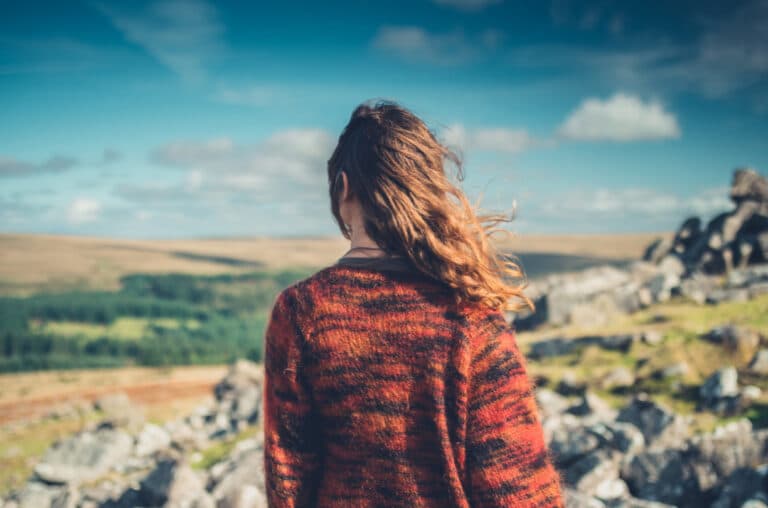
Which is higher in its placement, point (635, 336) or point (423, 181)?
point (423, 181)

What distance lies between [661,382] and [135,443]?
1234 cm

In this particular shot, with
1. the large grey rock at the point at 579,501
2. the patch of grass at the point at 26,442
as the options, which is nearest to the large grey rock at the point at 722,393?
the large grey rock at the point at 579,501

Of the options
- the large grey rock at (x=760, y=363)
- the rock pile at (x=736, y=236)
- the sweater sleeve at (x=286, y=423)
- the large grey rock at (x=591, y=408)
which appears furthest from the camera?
the rock pile at (x=736, y=236)

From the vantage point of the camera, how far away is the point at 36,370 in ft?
98.5

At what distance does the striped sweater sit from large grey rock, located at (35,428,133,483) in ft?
31.0

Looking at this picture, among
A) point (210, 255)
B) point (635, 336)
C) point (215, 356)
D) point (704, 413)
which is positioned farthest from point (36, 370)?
point (210, 255)

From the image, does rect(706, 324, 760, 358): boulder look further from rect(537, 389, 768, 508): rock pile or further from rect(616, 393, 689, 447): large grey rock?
rect(537, 389, 768, 508): rock pile

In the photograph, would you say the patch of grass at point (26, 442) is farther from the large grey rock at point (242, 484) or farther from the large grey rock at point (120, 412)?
the large grey rock at point (242, 484)

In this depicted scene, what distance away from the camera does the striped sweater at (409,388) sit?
2182 mm

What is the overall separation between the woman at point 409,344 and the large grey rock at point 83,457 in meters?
9.49

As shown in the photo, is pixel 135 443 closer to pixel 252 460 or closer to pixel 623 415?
pixel 252 460

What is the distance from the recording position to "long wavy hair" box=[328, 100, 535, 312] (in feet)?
6.93

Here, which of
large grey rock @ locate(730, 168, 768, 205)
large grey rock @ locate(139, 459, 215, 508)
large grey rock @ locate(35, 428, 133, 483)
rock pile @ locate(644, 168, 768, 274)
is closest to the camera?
large grey rock @ locate(139, 459, 215, 508)

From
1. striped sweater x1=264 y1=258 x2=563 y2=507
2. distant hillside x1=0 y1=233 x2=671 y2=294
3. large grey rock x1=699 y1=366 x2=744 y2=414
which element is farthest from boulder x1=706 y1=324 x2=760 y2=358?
distant hillside x1=0 y1=233 x2=671 y2=294
